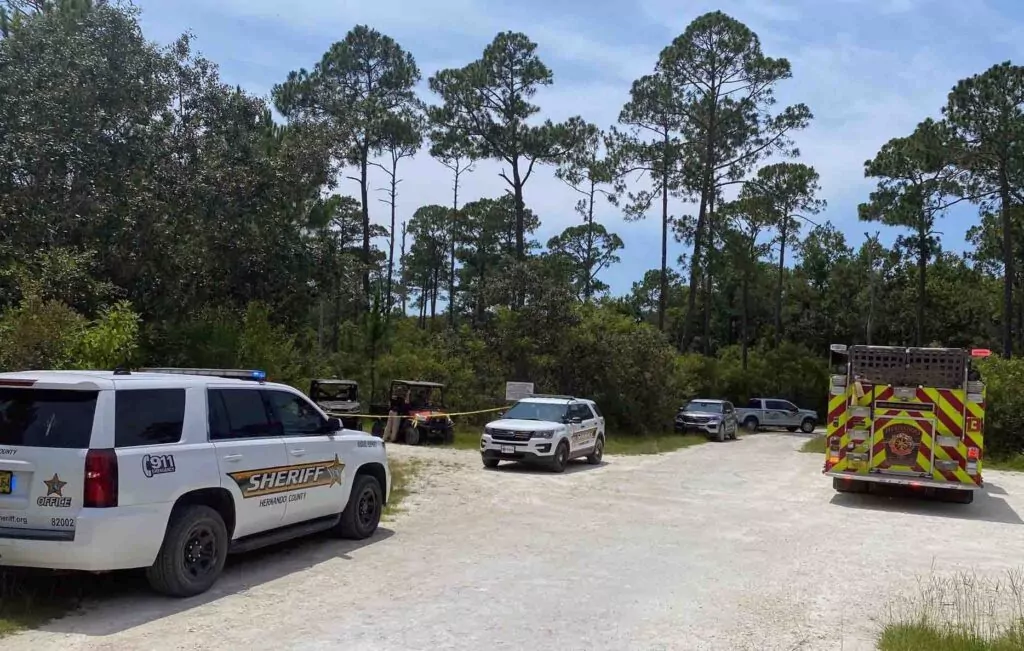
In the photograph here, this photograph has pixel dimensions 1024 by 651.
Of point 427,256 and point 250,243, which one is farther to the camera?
point 427,256

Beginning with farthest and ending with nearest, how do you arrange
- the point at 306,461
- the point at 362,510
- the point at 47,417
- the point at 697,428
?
1. the point at 697,428
2. the point at 362,510
3. the point at 306,461
4. the point at 47,417

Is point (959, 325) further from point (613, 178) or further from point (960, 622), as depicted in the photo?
point (960, 622)

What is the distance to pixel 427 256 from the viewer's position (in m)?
73.6

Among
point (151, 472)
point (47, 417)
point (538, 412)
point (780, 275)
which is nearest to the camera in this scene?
point (47, 417)

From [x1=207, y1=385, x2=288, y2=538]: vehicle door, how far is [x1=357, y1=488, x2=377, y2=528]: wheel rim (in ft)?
5.15

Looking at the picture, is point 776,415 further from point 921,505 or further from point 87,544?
point 87,544

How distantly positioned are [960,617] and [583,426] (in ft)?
41.9

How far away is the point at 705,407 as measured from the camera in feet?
113

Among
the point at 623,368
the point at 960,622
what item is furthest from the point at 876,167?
the point at 960,622

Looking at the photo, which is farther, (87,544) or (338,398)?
(338,398)

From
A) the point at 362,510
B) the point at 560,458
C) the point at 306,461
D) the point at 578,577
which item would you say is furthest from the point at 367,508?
the point at 560,458

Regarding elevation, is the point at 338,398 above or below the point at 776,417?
above

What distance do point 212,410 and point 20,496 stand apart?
1.65m

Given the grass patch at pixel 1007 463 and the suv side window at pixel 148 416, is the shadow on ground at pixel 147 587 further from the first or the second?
the grass patch at pixel 1007 463
